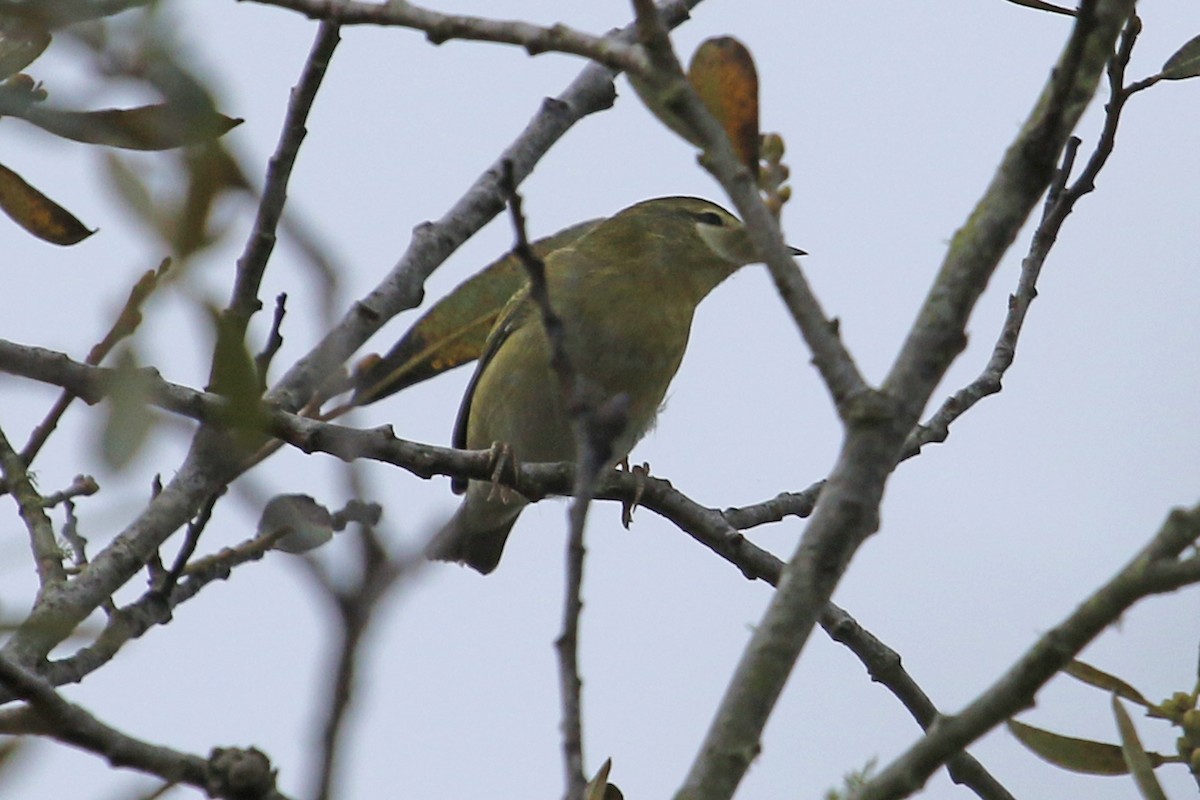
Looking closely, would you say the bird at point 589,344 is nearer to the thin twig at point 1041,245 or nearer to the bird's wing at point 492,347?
the bird's wing at point 492,347

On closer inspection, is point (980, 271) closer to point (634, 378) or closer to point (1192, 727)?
point (1192, 727)

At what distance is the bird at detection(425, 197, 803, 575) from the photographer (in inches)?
241

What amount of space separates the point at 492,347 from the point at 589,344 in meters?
0.70

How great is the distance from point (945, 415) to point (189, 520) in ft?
7.49

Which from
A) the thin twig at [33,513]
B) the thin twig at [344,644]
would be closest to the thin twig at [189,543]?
the thin twig at [33,513]

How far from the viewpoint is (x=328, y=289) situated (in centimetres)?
108

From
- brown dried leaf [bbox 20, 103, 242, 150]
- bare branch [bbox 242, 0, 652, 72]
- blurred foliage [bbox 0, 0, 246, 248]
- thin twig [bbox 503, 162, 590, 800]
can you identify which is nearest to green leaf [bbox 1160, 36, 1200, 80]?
bare branch [bbox 242, 0, 652, 72]

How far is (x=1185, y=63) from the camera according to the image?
3600 mm

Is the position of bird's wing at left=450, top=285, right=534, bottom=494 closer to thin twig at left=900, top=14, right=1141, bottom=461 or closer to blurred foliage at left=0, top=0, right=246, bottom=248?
thin twig at left=900, top=14, right=1141, bottom=461

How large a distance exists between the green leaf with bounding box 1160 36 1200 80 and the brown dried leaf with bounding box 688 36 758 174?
2.00m

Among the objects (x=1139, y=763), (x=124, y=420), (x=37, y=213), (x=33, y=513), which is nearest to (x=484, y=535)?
(x=33, y=513)

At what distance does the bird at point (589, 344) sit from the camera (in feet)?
20.0

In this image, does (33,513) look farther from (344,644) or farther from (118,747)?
(344,644)

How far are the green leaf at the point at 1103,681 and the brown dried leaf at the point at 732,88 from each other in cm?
119
